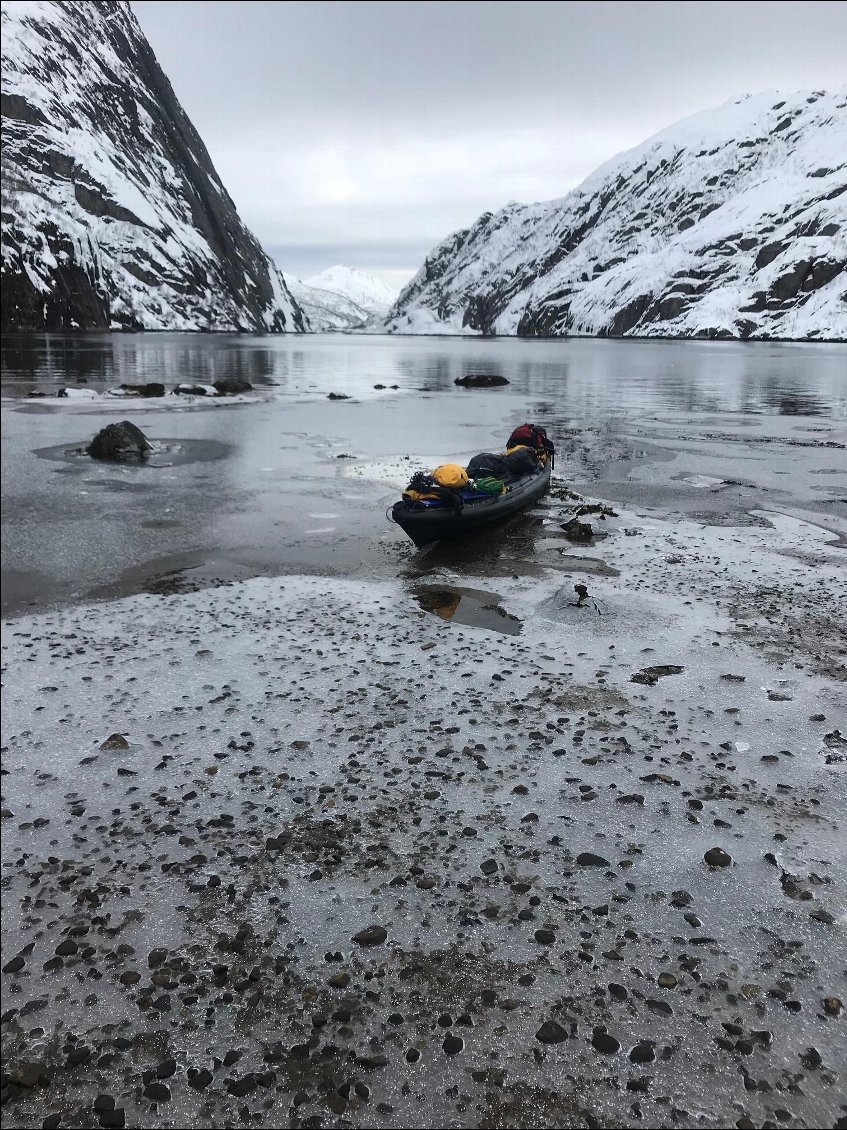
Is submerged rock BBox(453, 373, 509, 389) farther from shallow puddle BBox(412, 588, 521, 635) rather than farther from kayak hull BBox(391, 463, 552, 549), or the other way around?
shallow puddle BBox(412, 588, 521, 635)

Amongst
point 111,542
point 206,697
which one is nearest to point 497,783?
point 206,697

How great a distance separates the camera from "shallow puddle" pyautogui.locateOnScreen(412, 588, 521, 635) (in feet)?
32.6

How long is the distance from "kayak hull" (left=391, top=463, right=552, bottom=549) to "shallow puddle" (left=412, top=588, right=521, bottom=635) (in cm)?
208

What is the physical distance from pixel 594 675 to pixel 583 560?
15.8ft

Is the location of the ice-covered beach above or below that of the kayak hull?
below

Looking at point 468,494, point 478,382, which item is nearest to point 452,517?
point 468,494

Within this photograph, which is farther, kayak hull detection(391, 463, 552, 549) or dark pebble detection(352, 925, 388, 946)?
kayak hull detection(391, 463, 552, 549)

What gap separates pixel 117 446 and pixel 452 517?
14051 millimetres

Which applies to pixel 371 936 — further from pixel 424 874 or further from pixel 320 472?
pixel 320 472

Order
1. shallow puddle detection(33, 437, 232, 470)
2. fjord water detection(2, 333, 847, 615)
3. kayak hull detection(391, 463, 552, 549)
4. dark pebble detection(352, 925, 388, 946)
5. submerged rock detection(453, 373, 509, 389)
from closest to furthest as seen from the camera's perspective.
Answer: dark pebble detection(352, 925, 388, 946) → fjord water detection(2, 333, 847, 615) → kayak hull detection(391, 463, 552, 549) → shallow puddle detection(33, 437, 232, 470) → submerged rock detection(453, 373, 509, 389)

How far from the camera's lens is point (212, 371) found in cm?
6481

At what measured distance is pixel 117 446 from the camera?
887 inches

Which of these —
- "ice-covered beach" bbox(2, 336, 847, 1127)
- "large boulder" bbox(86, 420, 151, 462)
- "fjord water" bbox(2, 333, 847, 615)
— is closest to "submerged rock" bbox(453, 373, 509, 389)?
"fjord water" bbox(2, 333, 847, 615)

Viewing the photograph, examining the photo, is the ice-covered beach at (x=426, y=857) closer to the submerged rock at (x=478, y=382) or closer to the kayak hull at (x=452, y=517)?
the kayak hull at (x=452, y=517)
